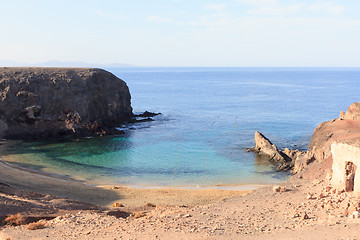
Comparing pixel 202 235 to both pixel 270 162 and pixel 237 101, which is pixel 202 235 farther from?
pixel 237 101

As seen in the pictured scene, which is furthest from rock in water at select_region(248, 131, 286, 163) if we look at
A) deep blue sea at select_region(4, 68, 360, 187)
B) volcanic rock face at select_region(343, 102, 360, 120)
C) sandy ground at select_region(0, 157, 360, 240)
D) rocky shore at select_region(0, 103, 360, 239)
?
rocky shore at select_region(0, 103, 360, 239)

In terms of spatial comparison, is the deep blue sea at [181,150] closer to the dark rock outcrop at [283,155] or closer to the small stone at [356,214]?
the dark rock outcrop at [283,155]

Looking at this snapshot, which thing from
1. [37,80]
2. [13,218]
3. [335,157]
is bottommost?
[13,218]

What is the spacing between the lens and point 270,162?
1694 inches

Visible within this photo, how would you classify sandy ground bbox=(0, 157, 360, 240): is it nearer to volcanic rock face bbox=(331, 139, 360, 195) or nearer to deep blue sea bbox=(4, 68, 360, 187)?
volcanic rock face bbox=(331, 139, 360, 195)

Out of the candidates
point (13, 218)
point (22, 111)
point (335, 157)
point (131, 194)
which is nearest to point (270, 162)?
point (131, 194)

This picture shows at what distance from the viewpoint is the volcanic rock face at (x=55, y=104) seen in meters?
57.4

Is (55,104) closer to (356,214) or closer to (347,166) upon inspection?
(347,166)

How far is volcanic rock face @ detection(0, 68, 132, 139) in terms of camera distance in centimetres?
5744

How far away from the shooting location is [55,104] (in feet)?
198

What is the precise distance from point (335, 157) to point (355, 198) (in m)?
3.09

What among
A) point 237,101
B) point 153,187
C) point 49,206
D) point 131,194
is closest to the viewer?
point 49,206

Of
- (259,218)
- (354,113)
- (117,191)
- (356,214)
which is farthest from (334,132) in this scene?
(117,191)

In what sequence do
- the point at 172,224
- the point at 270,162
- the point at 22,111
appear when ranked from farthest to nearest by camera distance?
1. the point at 22,111
2. the point at 270,162
3. the point at 172,224
